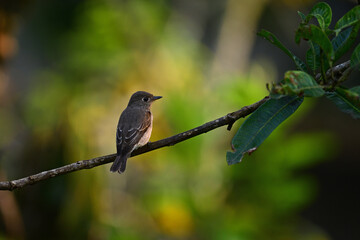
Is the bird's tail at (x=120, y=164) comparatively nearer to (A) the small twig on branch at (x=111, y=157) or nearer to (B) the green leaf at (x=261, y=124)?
(A) the small twig on branch at (x=111, y=157)

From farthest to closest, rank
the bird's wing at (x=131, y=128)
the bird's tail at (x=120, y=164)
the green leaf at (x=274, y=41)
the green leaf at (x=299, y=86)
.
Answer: the bird's wing at (x=131, y=128), the bird's tail at (x=120, y=164), the green leaf at (x=274, y=41), the green leaf at (x=299, y=86)

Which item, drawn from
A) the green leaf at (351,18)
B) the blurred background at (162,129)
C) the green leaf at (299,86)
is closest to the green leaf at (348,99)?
the green leaf at (299,86)

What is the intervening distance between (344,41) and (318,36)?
Result: 0.19 meters

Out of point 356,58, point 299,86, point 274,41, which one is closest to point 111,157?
point 274,41

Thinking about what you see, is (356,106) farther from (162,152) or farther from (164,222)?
(162,152)

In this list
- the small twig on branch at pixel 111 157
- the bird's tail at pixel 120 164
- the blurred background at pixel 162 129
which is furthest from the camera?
the blurred background at pixel 162 129

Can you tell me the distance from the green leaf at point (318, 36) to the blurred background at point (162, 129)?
10.1 feet

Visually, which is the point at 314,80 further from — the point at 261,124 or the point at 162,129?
the point at 162,129

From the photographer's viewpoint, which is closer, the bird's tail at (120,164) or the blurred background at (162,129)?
the bird's tail at (120,164)

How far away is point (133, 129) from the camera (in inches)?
178

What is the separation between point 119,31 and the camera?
7.15m

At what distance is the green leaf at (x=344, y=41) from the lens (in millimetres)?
2062

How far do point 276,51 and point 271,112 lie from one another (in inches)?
266

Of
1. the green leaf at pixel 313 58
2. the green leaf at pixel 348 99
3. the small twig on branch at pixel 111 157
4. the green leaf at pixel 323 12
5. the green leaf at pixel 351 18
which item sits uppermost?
the green leaf at pixel 323 12
